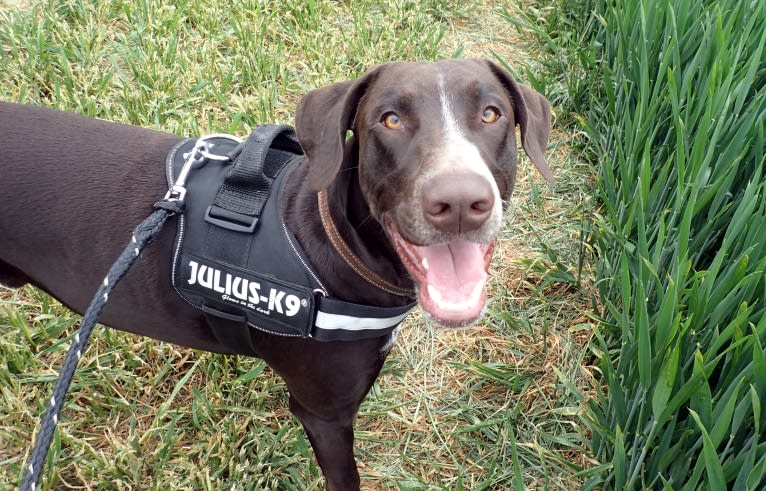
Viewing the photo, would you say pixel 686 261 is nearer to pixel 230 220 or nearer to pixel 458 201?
pixel 458 201

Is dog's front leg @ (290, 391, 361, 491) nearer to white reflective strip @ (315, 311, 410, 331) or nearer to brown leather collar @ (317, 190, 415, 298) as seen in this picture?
white reflective strip @ (315, 311, 410, 331)

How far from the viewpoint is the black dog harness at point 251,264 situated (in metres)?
1.81

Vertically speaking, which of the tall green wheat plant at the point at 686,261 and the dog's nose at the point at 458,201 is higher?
the dog's nose at the point at 458,201

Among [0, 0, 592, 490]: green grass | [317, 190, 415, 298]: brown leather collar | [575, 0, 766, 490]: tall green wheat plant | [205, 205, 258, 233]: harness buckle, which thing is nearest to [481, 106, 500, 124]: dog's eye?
[317, 190, 415, 298]: brown leather collar

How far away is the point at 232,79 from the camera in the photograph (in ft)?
12.9

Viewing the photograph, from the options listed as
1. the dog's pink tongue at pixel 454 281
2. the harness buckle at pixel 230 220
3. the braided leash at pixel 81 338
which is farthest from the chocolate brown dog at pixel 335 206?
the braided leash at pixel 81 338

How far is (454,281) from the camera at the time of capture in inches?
68.4

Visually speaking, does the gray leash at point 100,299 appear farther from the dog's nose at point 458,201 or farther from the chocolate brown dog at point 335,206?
the dog's nose at point 458,201

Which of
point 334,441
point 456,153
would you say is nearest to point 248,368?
point 334,441

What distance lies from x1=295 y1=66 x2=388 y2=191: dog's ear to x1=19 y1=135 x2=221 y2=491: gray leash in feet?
1.04

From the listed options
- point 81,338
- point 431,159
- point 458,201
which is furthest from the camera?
point 431,159

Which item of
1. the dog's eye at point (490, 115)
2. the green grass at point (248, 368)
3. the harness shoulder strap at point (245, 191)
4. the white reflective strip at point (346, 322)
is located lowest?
the green grass at point (248, 368)

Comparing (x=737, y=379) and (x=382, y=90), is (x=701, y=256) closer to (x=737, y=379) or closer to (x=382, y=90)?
(x=737, y=379)

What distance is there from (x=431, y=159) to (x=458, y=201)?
0.55 ft
